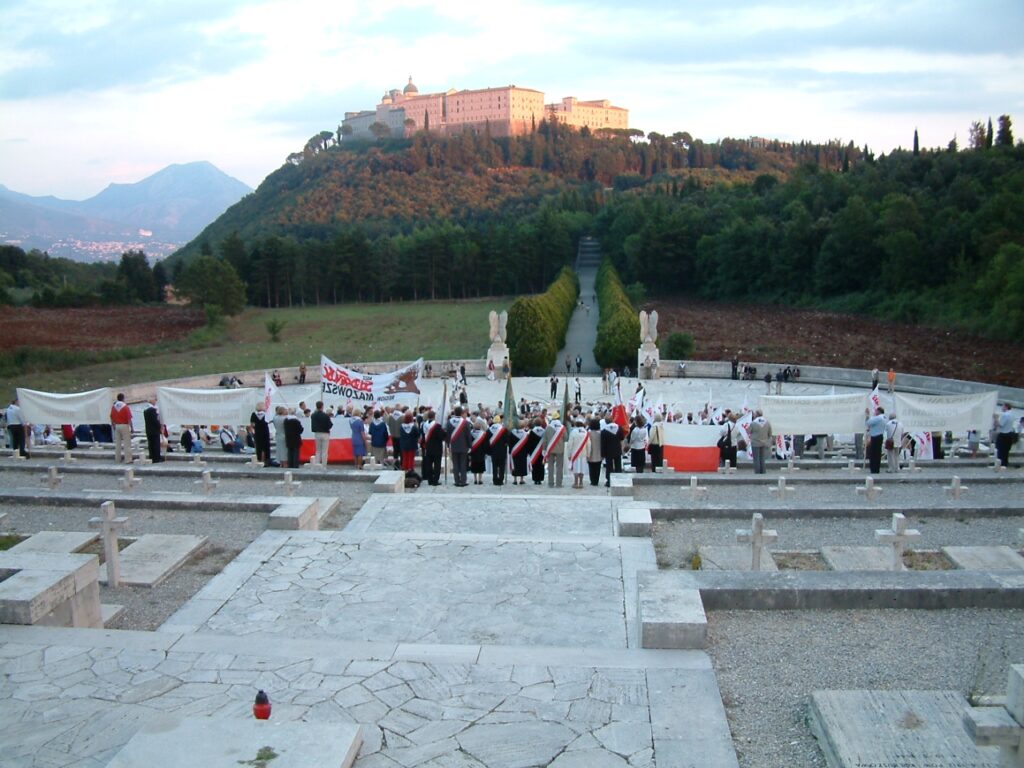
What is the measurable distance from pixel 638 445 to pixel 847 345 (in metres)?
34.2

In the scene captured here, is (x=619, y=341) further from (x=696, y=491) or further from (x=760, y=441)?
(x=696, y=491)

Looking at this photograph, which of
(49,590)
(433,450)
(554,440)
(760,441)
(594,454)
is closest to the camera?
(49,590)

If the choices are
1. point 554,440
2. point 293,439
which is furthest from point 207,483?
point 554,440

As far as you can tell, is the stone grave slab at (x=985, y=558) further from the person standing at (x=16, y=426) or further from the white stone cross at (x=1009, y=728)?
the person standing at (x=16, y=426)

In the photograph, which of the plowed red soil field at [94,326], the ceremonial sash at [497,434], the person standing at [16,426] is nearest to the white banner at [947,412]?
the ceremonial sash at [497,434]

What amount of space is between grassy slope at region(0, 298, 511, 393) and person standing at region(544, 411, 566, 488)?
1089 inches

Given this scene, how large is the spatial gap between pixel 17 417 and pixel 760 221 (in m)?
65.4

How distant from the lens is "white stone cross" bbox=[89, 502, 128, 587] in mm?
8922

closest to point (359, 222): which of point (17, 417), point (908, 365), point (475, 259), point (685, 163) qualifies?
point (475, 259)

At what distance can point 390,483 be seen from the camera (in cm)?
1360

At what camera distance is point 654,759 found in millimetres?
5547

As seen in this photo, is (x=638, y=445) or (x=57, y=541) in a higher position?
(x=57, y=541)

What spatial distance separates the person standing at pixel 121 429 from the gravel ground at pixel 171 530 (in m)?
4.98

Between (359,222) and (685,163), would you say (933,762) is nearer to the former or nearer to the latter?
(359,222)
